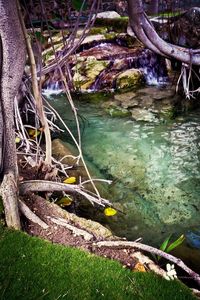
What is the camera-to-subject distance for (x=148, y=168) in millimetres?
5773

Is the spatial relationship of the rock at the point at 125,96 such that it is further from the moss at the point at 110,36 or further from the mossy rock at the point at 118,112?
the moss at the point at 110,36

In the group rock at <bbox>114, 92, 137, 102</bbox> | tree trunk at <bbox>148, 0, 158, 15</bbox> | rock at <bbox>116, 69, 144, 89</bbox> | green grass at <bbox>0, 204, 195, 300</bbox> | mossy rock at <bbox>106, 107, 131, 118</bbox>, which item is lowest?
rock at <bbox>114, 92, 137, 102</bbox>

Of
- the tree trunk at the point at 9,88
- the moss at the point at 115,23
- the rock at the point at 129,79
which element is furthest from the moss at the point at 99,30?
the tree trunk at the point at 9,88

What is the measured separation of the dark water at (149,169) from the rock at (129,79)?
95.2 inches

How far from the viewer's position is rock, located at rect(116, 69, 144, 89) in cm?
1080

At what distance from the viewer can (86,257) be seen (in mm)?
2906

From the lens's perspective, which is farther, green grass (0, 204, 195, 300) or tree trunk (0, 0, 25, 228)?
tree trunk (0, 0, 25, 228)

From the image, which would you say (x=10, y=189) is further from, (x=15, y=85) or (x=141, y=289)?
(x=141, y=289)

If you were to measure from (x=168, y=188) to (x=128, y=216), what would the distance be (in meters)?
1.04

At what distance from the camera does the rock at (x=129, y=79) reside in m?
10.8

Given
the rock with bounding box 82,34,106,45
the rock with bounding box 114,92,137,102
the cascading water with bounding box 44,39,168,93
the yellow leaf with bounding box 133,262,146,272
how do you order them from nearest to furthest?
1. the yellow leaf with bounding box 133,262,146,272
2. the rock with bounding box 114,92,137,102
3. the cascading water with bounding box 44,39,168,93
4. the rock with bounding box 82,34,106,45

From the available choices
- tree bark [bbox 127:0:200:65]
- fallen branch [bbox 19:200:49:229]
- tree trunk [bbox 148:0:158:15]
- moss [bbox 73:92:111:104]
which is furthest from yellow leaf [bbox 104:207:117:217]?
tree trunk [bbox 148:0:158:15]

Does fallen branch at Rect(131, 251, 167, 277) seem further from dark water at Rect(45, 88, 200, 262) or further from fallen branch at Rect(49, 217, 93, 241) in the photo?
dark water at Rect(45, 88, 200, 262)

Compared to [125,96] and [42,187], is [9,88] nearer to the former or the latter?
[42,187]
